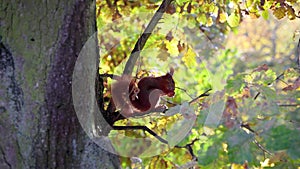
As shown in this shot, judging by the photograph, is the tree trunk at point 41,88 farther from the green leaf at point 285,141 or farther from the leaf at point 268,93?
the leaf at point 268,93

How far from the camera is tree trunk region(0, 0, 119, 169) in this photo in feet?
2.80

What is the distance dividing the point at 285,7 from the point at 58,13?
2.31ft

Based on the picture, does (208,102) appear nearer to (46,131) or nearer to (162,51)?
(162,51)

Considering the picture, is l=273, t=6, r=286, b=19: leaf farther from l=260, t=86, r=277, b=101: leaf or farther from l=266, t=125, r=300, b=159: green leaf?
l=266, t=125, r=300, b=159: green leaf

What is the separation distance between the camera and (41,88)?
87 cm

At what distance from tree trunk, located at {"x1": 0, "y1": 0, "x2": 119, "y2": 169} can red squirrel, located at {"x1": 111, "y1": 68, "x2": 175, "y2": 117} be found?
17 cm

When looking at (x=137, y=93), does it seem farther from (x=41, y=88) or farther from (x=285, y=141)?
(x=285, y=141)

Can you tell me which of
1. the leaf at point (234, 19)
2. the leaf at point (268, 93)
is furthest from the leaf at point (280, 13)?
the leaf at point (268, 93)

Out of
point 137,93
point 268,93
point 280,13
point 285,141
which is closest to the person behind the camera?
point 285,141

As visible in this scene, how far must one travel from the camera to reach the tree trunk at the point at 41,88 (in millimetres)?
854

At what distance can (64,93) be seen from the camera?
88 centimetres

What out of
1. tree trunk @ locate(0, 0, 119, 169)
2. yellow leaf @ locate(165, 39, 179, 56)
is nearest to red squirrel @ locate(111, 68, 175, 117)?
tree trunk @ locate(0, 0, 119, 169)

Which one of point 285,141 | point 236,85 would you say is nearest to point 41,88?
point 285,141

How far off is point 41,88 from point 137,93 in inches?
10.3
